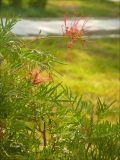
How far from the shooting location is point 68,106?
8.18 ft

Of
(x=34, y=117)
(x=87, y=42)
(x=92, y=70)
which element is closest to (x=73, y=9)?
(x=92, y=70)

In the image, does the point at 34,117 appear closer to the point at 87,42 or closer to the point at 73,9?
the point at 87,42

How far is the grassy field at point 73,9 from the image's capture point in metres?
14.7

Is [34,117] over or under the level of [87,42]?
under

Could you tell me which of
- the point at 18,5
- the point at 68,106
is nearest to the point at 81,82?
the point at 68,106

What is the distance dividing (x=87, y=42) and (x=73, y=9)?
12740mm

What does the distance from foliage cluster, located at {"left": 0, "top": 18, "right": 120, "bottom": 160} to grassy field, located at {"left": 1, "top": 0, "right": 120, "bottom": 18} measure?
11.7 m

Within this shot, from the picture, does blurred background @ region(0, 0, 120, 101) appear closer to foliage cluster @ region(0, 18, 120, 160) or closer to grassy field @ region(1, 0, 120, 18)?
grassy field @ region(1, 0, 120, 18)

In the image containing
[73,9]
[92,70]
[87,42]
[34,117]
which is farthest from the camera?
[73,9]

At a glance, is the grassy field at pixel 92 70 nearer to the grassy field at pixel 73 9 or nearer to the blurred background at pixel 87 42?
the blurred background at pixel 87 42

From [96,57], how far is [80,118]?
7.54m

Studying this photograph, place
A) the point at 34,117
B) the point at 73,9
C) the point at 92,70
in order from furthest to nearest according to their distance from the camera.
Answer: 1. the point at 73,9
2. the point at 92,70
3. the point at 34,117

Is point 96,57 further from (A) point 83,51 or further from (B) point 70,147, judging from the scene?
(B) point 70,147

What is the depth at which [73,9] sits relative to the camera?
16.4m
